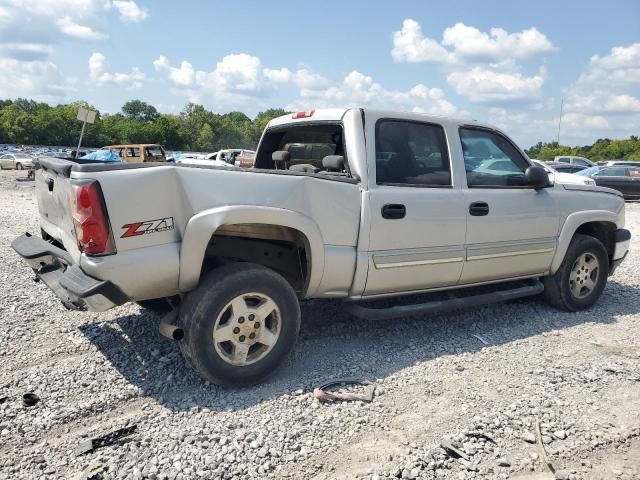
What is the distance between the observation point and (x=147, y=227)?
3.19 m

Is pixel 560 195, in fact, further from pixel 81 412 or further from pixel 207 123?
pixel 207 123

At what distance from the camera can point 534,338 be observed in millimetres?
4773

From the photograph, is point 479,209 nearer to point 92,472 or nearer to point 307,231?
point 307,231

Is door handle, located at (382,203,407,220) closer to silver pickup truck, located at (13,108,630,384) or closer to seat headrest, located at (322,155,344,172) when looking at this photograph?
silver pickup truck, located at (13,108,630,384)

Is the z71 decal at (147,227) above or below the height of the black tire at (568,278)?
above

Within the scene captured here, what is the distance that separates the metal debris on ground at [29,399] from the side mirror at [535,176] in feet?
14.2

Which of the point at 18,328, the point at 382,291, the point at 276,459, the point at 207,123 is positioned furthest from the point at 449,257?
the point at 207,123

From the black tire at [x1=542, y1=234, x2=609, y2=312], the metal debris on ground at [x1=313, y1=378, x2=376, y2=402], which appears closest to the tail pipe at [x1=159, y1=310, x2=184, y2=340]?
the metal debris on ground at [x1=313, y1=378, x2=376, y2=402]

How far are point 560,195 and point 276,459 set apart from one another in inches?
154

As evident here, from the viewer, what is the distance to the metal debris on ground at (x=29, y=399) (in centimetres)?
324

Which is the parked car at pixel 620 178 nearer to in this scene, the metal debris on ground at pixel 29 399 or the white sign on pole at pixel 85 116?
the white sign on pole at pixel 85 116

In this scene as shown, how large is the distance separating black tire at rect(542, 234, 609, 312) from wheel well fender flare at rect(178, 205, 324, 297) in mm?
3004

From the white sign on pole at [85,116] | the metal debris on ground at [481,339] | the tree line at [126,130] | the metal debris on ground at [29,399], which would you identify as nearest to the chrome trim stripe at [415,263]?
the metal debris on ground at [481,339]

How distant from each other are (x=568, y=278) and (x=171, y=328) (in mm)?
4099
